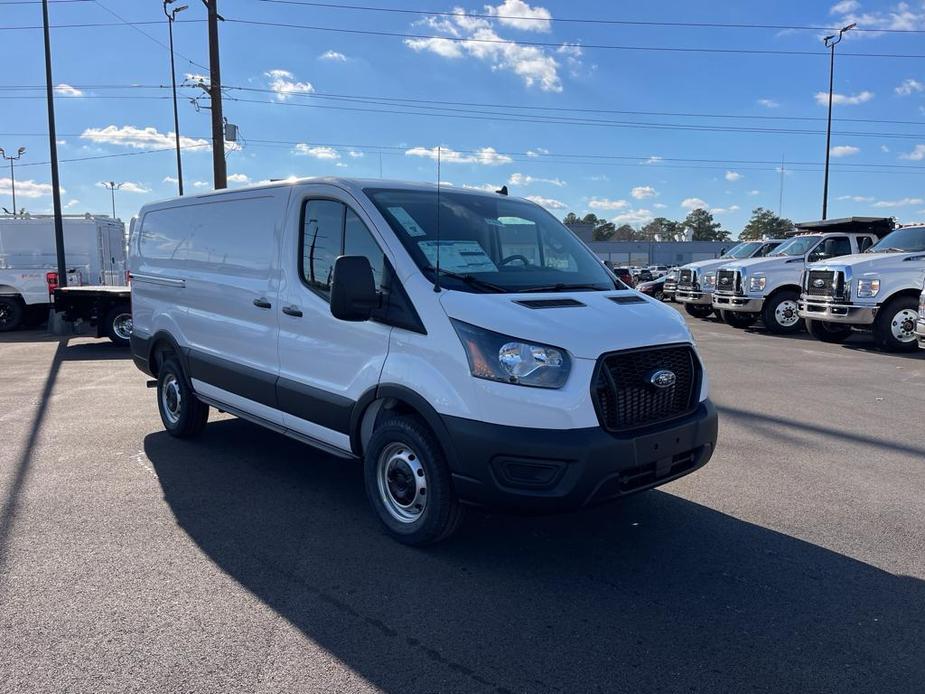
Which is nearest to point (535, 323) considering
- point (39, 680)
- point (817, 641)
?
point (817, 641)

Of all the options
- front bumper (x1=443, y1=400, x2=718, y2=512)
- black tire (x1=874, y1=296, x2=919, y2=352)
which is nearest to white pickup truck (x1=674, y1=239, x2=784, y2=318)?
black tire (x1=874, y1=296, x2=919, y2=352)

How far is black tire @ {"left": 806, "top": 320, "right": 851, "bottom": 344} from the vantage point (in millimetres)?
14641

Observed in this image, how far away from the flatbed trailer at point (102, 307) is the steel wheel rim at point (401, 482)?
1057cm

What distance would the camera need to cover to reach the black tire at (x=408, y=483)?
3795mm

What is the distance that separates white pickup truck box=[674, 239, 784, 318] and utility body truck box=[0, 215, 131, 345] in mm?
14626

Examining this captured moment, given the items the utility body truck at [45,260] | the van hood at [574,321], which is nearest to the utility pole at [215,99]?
the utility body truck at [45,260]

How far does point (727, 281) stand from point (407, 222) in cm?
1448

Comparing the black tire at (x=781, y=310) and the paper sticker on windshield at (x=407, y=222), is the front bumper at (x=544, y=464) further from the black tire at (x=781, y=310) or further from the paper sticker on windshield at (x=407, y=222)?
the black tire at (x=781, y=310)

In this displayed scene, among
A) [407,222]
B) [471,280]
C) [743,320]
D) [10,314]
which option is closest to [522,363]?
[471,280]

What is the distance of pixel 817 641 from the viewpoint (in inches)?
124

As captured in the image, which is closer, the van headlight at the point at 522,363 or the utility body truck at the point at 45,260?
the van headlight at the point at 522,363

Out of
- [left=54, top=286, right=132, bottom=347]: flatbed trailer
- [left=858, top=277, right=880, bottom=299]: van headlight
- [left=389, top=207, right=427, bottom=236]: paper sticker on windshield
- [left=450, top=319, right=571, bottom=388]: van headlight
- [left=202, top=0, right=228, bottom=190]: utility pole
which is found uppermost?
[left=202, top=0, right=228, bottom=190]: utility pole

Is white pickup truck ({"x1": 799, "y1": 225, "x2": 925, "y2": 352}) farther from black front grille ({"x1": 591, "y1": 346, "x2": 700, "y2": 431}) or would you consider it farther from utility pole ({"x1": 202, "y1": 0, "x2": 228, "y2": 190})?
utility pole ({"x1": 202, "y1": 0, "x2": 228, "y2": 190})

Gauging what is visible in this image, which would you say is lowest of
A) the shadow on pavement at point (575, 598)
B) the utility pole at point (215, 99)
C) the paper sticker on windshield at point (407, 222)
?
the shadow on pavement at point (575, 598)
